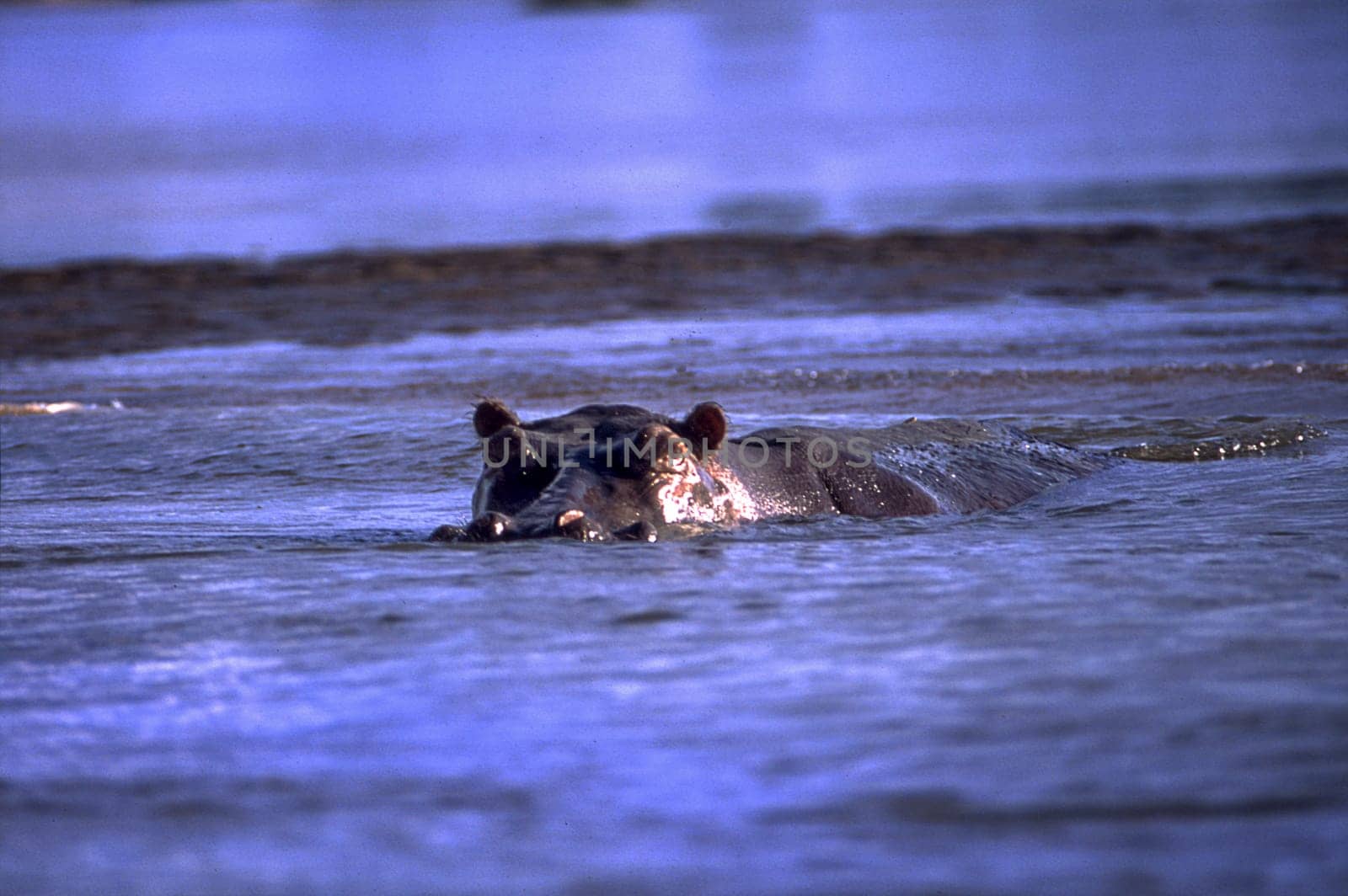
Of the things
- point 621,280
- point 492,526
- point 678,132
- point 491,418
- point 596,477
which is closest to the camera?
point 492,526

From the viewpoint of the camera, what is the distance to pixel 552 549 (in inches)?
227

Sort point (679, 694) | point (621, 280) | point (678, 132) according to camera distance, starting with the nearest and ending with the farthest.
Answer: point (679, 694) < point (621, 280) < point (678, 132)

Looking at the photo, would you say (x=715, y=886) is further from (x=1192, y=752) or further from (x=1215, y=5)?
(x=1215, y=5)

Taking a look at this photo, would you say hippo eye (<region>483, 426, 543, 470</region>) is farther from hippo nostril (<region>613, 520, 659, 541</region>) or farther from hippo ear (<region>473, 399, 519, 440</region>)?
hippo nostril (<region>613, 520, 659, 541</region>)

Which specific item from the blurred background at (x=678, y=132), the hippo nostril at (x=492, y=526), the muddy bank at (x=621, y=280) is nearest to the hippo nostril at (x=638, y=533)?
the hippo nostril at (x=492, y=526)

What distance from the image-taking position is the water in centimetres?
345

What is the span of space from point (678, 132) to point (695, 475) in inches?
1510

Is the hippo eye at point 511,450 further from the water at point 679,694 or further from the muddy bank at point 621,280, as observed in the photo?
the muddy bank at point 621,280

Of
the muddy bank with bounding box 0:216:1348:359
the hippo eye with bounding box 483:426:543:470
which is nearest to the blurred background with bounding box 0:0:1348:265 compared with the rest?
the muddy bank with bounding box 0:216:1348:359

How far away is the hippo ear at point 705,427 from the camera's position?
20.0ft

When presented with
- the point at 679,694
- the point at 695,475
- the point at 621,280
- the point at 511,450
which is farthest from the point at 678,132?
the point at 679,694

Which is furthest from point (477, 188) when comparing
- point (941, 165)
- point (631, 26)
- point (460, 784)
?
point (631, 26)

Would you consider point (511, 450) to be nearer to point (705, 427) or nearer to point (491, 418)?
point (491, 418)

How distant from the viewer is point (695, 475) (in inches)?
244
